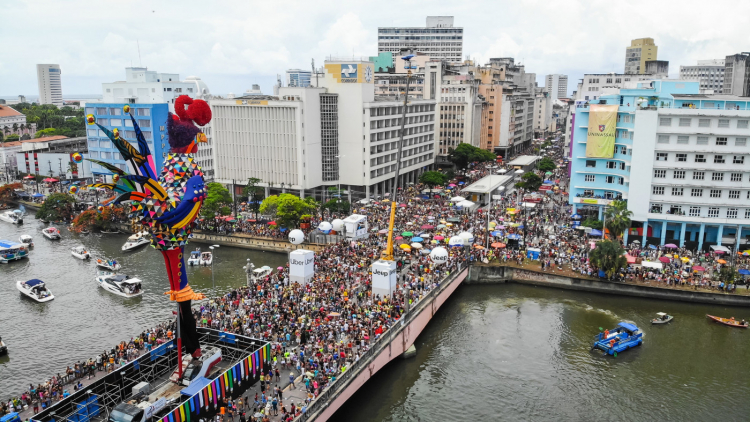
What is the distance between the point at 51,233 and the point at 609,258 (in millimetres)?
69182

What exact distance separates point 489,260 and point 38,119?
16068cm

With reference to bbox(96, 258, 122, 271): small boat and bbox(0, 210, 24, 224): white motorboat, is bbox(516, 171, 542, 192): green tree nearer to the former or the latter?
bbox(96, 258, 122, 271): small boat

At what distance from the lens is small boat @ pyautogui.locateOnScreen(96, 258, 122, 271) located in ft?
205

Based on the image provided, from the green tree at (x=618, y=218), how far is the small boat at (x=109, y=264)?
5417 cm

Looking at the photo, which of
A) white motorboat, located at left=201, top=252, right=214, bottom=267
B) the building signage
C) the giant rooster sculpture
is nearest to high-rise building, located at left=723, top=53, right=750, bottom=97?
the building signage

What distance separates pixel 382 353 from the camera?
39969 millimetres

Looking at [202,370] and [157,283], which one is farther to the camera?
[157,283]

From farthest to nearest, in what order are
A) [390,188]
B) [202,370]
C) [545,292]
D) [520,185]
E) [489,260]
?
[390,188], [520,185], [489,260], [545,292], [202,370]

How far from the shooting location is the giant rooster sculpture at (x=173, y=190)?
96.7ft

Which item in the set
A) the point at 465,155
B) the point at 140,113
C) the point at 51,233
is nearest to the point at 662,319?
the point at 465,155

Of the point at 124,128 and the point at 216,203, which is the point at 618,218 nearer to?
the point at 216,203

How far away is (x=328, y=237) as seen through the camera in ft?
228

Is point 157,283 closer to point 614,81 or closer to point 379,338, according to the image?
point 379,338

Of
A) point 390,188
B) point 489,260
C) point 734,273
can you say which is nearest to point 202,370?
point 489,260
